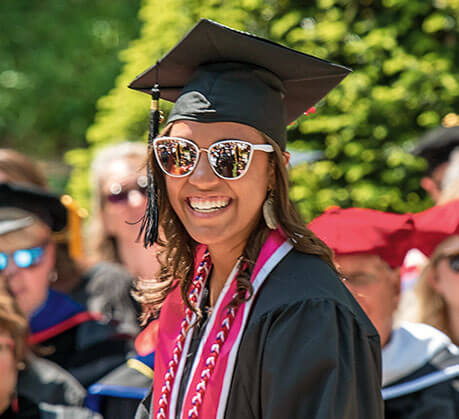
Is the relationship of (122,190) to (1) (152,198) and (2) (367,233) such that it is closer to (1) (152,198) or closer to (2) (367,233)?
(2) (367,233)

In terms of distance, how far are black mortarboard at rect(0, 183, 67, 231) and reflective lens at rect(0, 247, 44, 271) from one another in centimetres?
16

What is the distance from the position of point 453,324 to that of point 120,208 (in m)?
2.16

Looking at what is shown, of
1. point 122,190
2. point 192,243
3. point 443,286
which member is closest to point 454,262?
point 443,286

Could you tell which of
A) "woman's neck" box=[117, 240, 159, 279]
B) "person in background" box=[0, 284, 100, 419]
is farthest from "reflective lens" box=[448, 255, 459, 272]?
"woman's neck" box=[117, 240, 159, 279]

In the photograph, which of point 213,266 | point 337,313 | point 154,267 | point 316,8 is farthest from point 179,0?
point 337,313

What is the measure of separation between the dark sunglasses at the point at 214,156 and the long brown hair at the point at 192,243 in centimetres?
9

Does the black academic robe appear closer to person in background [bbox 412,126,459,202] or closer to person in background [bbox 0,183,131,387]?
person in background [bbox 0,183,131,387]

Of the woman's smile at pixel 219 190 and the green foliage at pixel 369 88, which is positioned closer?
Answer: the woman's smile at pixel 219 190

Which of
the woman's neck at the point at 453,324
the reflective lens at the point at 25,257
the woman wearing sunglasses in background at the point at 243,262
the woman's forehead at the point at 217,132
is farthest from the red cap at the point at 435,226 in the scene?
the reflective lens at the point at 25,257

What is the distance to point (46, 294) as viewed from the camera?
419cm

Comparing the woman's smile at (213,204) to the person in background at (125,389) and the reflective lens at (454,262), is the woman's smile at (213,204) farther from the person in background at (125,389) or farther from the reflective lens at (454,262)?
the reflective lens at (454,262)

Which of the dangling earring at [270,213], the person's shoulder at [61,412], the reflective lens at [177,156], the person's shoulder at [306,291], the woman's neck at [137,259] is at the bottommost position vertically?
the person's shoulder at [61,412]

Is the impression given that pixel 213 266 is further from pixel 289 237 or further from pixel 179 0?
pixel 179 0

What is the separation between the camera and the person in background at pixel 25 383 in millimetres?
3283
